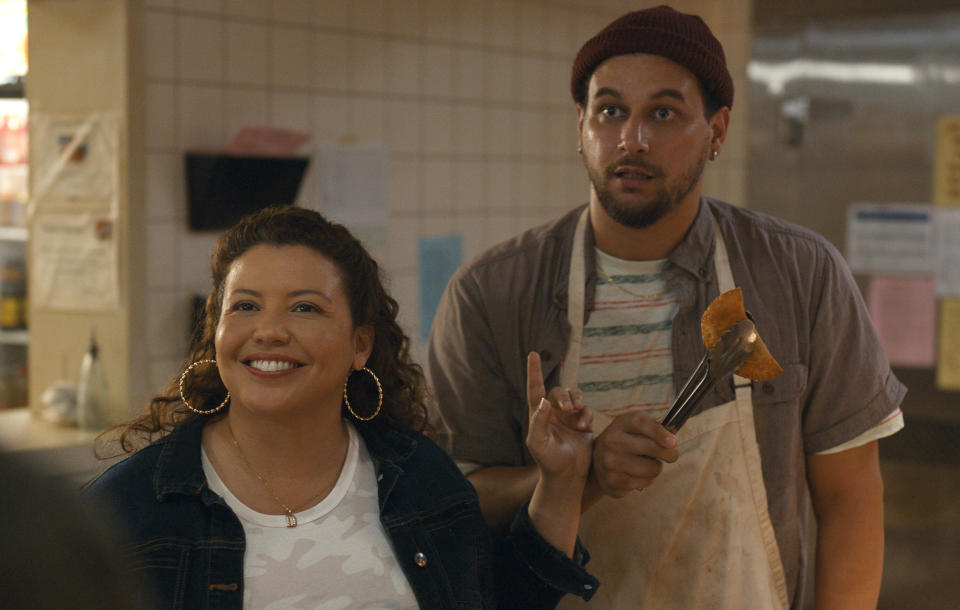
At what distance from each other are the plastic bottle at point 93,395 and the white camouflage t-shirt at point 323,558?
1456mm

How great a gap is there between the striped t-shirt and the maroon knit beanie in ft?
0.91

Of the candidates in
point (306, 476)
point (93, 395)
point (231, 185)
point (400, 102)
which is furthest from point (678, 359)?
point (400, 102)

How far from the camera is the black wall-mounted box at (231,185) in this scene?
275 centimetres

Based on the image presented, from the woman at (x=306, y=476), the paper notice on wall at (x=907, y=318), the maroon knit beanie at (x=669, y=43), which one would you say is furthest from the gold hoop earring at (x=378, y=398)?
the paper notice on wall at (x=907, y=318)

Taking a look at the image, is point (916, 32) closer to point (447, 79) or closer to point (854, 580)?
point (447, 79)

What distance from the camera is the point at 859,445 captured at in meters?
1.58

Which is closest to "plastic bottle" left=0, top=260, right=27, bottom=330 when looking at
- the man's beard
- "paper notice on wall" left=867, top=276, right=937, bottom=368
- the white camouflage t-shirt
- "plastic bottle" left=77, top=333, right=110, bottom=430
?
"plastic bottle" left=77, top=333, right=110, bottom=430

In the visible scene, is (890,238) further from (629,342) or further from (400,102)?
(629,342)

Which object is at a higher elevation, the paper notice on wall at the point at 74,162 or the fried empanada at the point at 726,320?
the paper notice on wall at the point at 74,162

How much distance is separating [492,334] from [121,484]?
1.86 feet

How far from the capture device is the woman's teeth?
1.39 m

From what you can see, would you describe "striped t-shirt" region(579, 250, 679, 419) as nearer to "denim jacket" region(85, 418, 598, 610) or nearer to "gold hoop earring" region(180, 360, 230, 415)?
"denim jacket" region(85, 418, 598, 610)

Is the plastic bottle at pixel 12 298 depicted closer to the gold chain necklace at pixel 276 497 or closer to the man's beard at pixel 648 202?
the gold chain necklace at pixel 276 497

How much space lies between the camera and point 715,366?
4.43 feet
